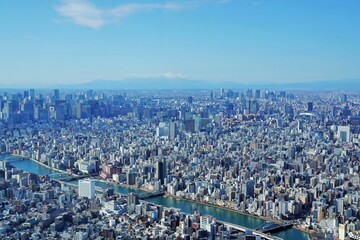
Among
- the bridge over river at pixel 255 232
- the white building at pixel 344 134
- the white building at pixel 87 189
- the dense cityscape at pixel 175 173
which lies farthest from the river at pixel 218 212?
the white building at pixel 344 134

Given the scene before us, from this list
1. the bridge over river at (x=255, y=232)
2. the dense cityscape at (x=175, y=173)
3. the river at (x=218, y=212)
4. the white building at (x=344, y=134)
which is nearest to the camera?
the bridge over river at (x=255, y=232)

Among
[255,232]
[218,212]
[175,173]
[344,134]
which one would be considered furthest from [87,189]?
[344,134]

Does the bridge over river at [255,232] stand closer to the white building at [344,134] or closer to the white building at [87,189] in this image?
the white building at [87,189]

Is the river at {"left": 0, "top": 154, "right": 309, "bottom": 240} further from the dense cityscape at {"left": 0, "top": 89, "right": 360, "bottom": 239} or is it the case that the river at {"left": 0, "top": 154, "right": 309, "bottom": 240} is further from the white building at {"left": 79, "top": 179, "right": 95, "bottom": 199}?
the white building at {"left": 79, "top": 179, "right": 95, "bottom": 199}

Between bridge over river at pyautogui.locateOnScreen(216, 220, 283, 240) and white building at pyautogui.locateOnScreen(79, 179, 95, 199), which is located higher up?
white building at pyautogui.locateOnScreen(79, 179, 95, 199)

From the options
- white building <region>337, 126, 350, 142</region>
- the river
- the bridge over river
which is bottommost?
the river

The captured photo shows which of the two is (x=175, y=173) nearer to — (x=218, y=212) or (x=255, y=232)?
(x=218, y=212)

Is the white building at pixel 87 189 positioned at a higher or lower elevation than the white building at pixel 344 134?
lower

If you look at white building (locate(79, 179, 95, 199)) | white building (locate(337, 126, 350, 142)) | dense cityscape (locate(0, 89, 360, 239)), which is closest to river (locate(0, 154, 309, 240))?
dense cityscape (locate(0, 89, 360, 239))
